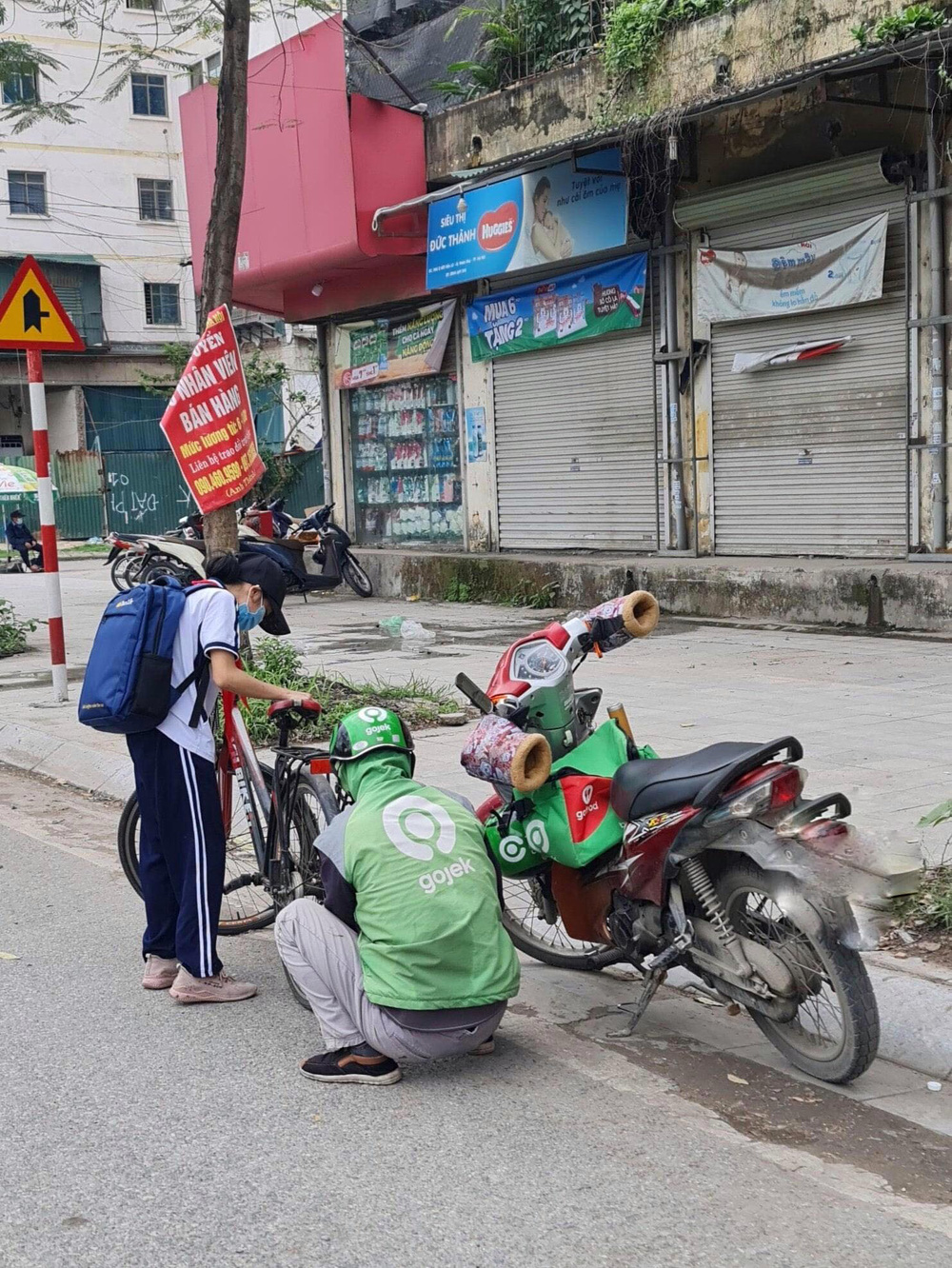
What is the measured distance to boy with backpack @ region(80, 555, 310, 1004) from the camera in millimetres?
4332

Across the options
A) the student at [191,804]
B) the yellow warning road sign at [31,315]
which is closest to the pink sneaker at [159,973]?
the student at [191,804]

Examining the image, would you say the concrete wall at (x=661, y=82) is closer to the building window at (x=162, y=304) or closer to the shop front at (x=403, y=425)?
the shop front at (x=403, y=425)

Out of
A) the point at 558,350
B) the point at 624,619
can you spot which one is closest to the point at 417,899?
the point at 624,619

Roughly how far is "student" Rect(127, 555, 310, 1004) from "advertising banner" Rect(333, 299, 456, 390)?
13.7 meters

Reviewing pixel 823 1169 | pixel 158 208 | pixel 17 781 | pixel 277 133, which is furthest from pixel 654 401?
pixel 158 208

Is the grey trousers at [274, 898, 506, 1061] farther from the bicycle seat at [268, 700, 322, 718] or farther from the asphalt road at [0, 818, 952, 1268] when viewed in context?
the bicycle seat at [268, 700, 322, 718]

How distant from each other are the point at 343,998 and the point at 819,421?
1049 cm

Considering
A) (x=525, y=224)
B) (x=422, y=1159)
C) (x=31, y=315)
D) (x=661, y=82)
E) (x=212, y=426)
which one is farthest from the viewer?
(x=525, y=224)

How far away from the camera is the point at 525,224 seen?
601 inches

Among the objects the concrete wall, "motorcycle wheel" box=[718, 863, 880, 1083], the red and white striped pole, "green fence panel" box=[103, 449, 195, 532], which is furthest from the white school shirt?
"green fence panel" box=[103, 449, 195, 532]

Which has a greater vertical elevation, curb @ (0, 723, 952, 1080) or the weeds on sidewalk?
the weeds on sidewalk

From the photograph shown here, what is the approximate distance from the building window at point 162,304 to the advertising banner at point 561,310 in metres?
25.3

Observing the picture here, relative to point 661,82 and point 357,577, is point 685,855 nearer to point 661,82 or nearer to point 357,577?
point 661,82

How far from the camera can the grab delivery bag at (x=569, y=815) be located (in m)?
4.12
